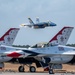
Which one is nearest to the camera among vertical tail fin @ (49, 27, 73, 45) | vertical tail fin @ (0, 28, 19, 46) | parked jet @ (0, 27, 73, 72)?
parked jet @ (0, 27, 73, 72)

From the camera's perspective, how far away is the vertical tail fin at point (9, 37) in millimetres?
50925

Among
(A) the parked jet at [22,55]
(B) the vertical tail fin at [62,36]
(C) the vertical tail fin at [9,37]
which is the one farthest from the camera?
(C) the vertical tail fin at [9,37]

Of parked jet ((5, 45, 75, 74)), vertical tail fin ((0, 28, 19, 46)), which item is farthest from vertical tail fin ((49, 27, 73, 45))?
vertical tail fin ((0, 28, 19, 46))

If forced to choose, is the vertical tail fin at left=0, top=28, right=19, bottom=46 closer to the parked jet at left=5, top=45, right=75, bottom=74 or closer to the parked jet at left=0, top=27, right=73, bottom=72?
the parked jet at left=0, top=27, right=73, bottom=72

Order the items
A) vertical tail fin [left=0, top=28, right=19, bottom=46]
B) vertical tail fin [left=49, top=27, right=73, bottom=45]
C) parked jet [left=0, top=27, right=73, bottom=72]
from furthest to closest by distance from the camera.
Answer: vertical tail fin [left=0, top=28, right=19, bottom=46], vertical tail fin [left=49, top=27, right=73, bottom=45], parked jet [left=0, top=27, right=73, bottom=72]

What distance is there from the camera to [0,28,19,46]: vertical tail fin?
167ft

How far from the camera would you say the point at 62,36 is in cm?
4728

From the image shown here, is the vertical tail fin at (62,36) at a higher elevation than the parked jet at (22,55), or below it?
higher

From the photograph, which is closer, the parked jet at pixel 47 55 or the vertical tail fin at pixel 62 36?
the parked jet at pixel 47 55

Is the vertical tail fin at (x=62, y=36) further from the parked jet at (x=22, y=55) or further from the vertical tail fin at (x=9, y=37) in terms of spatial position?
the vertical tail fin at (x=9, y=37)

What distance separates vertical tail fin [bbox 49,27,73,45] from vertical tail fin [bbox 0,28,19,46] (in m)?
6.98

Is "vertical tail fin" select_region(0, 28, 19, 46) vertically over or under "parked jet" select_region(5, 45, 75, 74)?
over

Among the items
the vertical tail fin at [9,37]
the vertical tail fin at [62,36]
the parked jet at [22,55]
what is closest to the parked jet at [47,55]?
the parked jet at [22,55]

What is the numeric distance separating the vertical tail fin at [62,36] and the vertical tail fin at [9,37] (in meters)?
6.98
